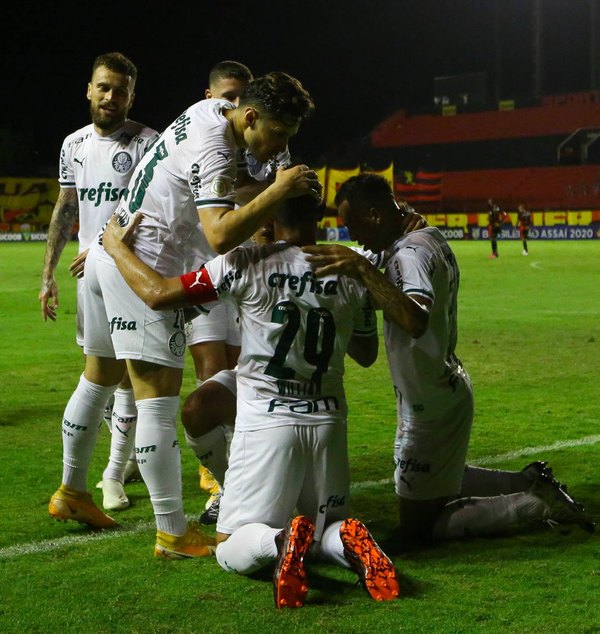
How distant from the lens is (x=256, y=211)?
3.95m

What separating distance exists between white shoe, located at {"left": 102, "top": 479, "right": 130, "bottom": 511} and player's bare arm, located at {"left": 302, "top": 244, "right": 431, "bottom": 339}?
6.53 feet

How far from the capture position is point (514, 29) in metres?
64.4

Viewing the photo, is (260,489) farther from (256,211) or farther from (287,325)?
(256,211)

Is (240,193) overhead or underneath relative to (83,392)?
overhead

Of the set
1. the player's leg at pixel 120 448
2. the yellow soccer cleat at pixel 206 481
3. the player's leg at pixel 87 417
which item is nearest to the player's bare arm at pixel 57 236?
the player's leg at pixel 120 448

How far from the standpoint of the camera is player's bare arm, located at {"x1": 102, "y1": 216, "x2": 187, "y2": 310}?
419cm

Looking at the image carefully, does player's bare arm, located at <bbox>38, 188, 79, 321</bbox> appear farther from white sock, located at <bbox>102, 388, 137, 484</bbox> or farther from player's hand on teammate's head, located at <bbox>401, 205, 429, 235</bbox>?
player's hand on teammate's head, located at <bbox>401, 205, 429, 235</bbox>

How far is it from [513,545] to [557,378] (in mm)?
5068

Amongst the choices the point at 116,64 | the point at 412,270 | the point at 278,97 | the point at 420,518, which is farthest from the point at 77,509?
the point at 116,64

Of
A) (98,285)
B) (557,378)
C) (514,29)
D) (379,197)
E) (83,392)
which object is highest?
(514,29)

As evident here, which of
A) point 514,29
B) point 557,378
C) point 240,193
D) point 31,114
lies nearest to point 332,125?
point 514,29

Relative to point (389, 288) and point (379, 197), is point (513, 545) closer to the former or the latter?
point (389, 288)

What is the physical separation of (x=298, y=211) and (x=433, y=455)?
1346mm

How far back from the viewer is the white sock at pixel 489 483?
5.03 metres
